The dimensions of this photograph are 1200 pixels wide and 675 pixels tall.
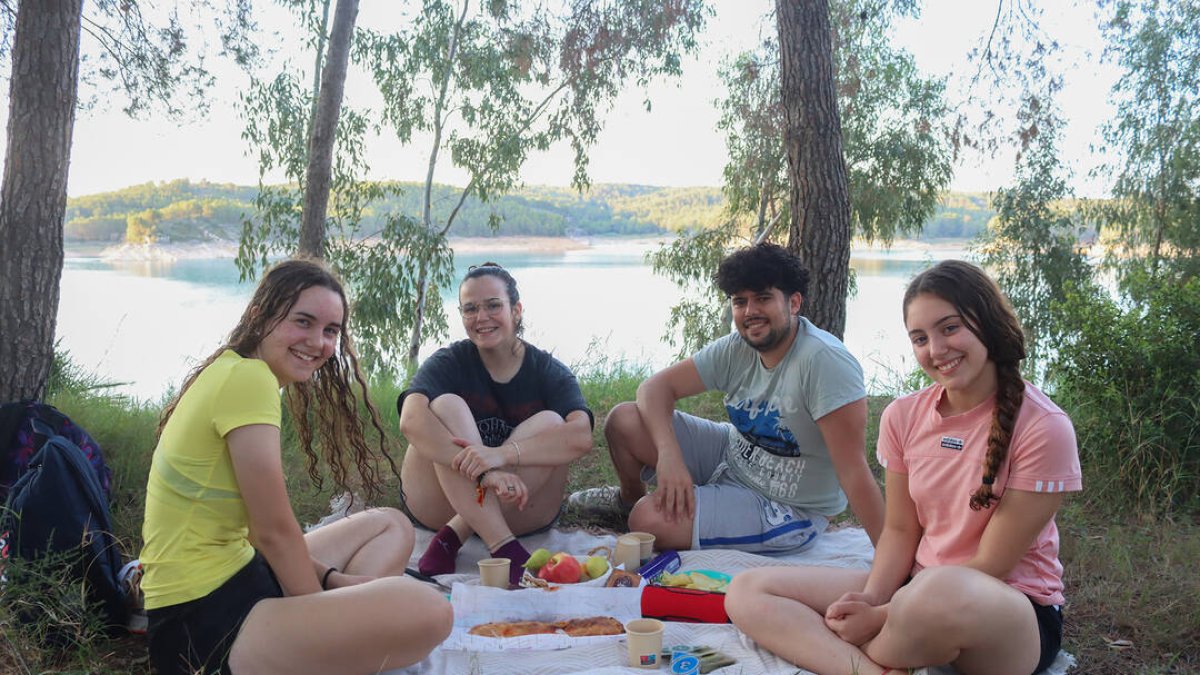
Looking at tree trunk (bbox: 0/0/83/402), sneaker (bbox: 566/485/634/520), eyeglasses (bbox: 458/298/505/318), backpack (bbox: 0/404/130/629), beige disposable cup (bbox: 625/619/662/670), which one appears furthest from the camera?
tree trunk (bbox: 0/0/83/402)

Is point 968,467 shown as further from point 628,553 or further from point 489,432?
point 489,432

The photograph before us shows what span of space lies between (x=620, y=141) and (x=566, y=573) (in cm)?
1003

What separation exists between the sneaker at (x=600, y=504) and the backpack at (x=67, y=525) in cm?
185

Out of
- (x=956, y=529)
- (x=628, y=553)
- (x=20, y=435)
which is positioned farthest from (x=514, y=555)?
(x=20, y=435)

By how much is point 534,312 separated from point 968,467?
52.2 ft

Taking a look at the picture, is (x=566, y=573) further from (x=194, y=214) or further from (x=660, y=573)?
(x=194, y=214)

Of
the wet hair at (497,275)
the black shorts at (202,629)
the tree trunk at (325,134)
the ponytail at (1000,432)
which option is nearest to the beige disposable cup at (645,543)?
the wet hair at (497,275)

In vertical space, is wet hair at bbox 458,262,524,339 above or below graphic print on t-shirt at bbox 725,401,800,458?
above

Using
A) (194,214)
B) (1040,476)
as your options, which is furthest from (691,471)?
(194,214)

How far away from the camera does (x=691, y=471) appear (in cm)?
339

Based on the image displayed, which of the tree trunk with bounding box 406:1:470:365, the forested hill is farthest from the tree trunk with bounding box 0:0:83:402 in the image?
the forested hill

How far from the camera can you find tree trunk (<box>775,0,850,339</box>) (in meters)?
4.71

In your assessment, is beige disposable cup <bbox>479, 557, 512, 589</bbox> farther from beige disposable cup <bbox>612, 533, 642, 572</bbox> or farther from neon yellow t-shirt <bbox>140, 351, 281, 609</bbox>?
neon yellow t-shirt <bbox>140, 351, 281, 609</bbox>

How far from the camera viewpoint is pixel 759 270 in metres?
2.82
